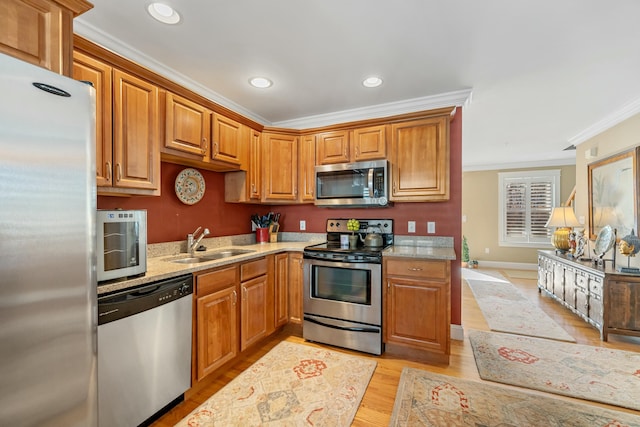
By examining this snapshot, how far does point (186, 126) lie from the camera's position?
2.28m

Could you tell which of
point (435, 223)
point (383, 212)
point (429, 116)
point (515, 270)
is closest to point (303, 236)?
point (383, 212)

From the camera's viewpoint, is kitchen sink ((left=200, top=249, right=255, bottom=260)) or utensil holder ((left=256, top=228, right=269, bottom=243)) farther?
utensil holder ((left=256, top=228, right=269, bottom=243))

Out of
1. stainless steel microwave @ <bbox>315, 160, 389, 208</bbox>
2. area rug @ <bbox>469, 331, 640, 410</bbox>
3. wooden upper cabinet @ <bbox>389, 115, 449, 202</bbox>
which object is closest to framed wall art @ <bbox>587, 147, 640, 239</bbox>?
area rug @ <bbox>469, 331, 640, 410</bbox>

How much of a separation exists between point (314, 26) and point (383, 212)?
2.02m

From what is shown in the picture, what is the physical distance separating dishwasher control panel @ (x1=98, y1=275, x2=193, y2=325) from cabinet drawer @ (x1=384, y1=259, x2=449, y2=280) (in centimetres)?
166

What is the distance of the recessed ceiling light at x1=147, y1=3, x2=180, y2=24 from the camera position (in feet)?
5.51

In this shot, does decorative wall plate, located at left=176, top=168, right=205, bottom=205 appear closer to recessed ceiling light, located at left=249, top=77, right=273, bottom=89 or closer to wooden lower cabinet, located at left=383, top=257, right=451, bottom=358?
recessed ceiling light, located at left=249, top=77, right=273, bottom=89

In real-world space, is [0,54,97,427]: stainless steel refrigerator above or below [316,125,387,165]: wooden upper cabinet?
below

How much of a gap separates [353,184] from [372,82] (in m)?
1.01

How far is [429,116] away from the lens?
2.74 meters

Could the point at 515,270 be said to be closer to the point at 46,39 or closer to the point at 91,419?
the point at 91,419

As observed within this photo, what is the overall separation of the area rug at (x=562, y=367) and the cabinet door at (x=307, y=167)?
2330 mm

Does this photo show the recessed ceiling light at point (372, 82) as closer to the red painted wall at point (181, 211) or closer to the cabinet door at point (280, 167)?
the cabinet door at point (280, 167)

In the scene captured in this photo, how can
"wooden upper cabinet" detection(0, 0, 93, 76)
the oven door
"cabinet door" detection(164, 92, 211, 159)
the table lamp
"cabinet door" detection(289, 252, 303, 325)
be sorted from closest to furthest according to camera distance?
"wooden upper cabinet" detection(0, 0, 93, 76)
"cabinet door" detection(164, 92, 211, 159)
the oven door
"cabinet door" detection(289, 252, 303, 325)
the table lamp
